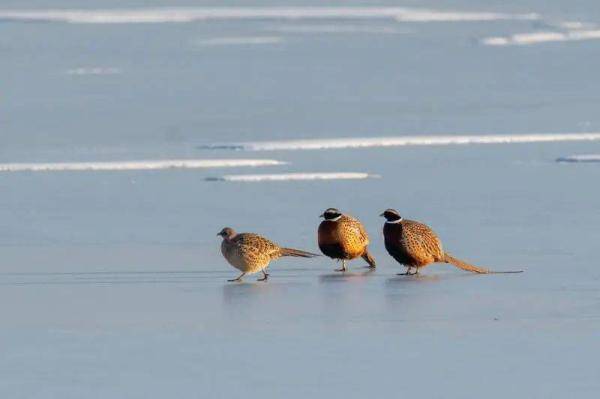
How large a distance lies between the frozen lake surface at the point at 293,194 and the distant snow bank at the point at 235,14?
0.34 feet

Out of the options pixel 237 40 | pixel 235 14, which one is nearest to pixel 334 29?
pixel 237 40

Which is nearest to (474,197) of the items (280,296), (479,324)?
(280,296)

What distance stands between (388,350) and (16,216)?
17.6ft

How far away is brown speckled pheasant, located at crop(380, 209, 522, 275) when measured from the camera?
828 centimetres

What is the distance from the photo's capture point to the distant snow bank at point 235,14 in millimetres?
25234

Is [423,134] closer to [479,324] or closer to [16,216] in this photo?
[16,216]

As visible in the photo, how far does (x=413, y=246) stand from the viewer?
827cm

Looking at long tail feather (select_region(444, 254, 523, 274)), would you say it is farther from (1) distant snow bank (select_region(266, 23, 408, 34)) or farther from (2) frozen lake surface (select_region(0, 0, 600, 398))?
(1) distant snow bank (select_region(266, 23, 408, 34))

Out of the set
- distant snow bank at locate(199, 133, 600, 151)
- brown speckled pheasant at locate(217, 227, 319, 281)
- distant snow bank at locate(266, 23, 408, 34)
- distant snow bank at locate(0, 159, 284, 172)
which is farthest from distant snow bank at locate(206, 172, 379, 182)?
distant snow bank at locate(266, 23, 408, 34)

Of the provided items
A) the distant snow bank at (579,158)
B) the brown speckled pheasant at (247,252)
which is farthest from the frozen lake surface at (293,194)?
the brown speckled pheasant at (247,252)

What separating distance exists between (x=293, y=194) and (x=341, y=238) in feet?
10.5

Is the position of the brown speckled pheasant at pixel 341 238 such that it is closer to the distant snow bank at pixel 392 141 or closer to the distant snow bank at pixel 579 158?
the distant snow bank at pixel 579 158

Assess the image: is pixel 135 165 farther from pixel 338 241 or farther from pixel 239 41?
pixel 239 41

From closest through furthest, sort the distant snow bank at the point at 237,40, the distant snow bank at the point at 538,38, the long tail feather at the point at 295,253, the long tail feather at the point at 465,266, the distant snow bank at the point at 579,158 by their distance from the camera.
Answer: the long tail feather at the point at 465,266, the long tail feather at the point at 295,253, the distant snow bank at the point at 579,158, the distant snow bank at the point at 538,38, the distant snow bank at the point at 237,40
